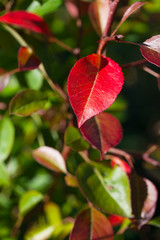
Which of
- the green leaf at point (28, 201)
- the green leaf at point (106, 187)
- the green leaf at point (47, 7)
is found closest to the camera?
the green leaf at point (106, 187)

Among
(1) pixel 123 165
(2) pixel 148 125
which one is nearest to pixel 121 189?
(1) pixel 123 165

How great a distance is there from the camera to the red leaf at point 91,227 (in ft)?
2.09

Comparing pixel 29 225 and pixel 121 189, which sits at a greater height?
pixel 121 189

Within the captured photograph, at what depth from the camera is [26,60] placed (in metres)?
0.67

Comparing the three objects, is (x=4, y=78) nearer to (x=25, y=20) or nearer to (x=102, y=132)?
(x=25, y=20)

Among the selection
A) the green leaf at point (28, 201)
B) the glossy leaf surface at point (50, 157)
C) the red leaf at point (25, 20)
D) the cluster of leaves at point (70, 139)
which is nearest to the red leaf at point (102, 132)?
the cluster of leaves at point (70, 139)

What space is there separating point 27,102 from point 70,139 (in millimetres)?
123

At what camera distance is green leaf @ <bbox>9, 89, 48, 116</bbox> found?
661 mm

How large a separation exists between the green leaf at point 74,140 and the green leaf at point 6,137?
0.68ft

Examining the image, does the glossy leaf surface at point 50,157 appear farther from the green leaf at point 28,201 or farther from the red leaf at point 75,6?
the red leaf at point 75,6

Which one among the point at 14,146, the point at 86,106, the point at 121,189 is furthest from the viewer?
the point at 14,146

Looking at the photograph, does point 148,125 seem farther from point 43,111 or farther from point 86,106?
point 86,106

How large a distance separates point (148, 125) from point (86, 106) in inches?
81.4

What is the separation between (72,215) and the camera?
97 cm
